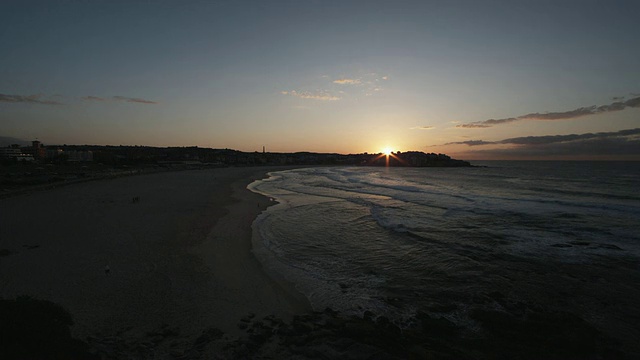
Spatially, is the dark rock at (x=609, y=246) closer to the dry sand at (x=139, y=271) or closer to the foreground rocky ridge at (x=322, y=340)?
the foreground rocky ridge at (x=322, y=340)

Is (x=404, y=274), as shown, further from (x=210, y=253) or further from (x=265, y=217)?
(x=265, y=217)

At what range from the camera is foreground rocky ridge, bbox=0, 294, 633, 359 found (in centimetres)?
441

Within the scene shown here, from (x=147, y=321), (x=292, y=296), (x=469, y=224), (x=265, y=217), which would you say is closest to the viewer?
(x=147, y=321)

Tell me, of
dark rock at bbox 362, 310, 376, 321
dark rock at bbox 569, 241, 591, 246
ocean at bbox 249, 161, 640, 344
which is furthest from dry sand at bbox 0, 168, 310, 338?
dark rock at bbox 569, 241, 591, 246

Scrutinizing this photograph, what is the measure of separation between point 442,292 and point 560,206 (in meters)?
19.7

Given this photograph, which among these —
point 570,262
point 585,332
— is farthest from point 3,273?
point 570,262

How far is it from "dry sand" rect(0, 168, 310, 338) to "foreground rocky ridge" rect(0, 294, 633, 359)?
0.38 metres

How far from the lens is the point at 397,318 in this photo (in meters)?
6.33

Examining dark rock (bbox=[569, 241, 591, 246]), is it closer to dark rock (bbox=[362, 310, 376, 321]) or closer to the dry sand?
dark rock (bbox=[362, 310, 376, 321])

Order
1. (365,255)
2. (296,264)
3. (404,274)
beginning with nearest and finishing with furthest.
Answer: (404,274)
(296,264)
(365,255)

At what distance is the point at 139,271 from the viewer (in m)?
8.04

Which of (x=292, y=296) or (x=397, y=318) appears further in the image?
(x=292, y=296)

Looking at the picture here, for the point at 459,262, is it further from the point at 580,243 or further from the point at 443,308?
the point at 580,243

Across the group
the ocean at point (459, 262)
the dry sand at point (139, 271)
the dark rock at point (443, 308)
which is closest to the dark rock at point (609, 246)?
the ocean at point (459, 262)
